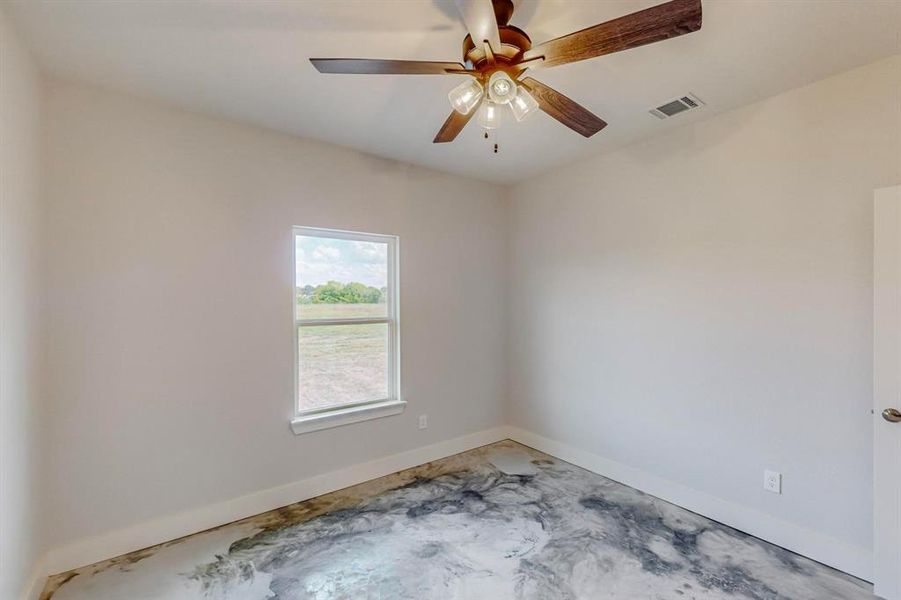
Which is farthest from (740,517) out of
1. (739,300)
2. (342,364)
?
(342,364)

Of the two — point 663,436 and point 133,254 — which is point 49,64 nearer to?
point 133,254

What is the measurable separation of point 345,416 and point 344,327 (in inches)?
27.0

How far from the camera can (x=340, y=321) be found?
3197 millimetres

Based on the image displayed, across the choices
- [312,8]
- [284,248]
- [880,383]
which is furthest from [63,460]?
[880,383]

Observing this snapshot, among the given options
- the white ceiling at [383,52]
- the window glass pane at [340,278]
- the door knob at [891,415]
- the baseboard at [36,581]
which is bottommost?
the baseboard at [36,581]

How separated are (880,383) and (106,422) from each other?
13.3 ft

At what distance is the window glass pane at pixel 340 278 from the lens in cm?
303

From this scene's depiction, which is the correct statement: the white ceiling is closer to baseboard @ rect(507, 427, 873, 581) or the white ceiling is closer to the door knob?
the door knob

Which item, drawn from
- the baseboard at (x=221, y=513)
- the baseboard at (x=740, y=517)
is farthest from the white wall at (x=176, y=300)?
the baseboard at (x=740, y=517)

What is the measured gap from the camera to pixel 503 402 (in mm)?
4191

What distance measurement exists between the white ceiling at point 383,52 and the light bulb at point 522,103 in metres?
0.30

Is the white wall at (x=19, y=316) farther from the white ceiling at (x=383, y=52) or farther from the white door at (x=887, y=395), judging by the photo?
the white door at (x=887, y=395)

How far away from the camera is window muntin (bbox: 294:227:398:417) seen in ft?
9.91

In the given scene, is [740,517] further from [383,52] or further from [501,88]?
[383,52]
